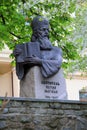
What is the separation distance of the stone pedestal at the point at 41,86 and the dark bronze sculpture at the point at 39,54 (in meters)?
0.13

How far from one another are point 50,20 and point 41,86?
12.1 feet

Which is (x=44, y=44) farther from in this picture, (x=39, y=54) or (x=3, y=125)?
(x=3, y=125)

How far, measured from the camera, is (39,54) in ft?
30.0

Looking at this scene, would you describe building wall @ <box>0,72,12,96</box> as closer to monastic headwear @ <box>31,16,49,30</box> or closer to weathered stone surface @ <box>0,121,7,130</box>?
monastic headwear @ <box>31,16,49,30</box>

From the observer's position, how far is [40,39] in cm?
944

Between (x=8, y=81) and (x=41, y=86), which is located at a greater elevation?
(x=8, y=81)

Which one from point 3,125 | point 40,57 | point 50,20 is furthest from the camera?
point 50,20

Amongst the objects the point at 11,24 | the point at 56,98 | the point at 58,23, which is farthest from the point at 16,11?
the point at 56,98

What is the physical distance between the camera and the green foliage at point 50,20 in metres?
11.3

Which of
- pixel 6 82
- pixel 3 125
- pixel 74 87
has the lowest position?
pixel 3 125

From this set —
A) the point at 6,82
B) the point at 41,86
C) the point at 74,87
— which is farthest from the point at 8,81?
the point at 41,86

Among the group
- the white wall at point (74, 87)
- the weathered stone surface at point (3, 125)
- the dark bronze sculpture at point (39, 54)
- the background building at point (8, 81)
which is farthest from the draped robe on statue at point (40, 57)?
the white wall at point (74, 87)

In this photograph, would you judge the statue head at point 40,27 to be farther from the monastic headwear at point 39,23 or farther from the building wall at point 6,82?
the building wall at point 6,82

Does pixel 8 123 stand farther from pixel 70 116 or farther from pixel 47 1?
pixel 47 1
